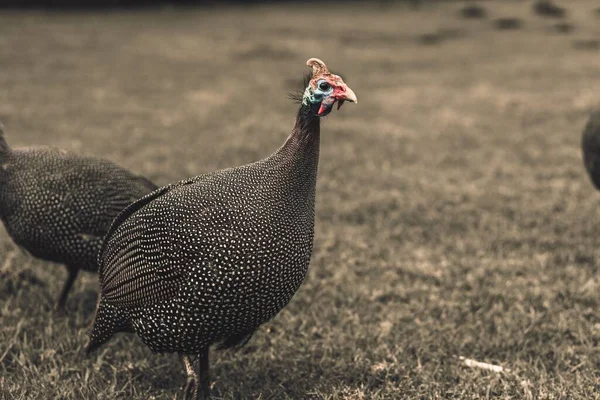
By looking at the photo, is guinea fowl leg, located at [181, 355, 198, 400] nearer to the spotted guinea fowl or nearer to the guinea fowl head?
the spotted guinea fowl

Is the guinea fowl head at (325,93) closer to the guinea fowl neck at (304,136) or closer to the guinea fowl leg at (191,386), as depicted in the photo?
the guinea fowl neck at (304,136)

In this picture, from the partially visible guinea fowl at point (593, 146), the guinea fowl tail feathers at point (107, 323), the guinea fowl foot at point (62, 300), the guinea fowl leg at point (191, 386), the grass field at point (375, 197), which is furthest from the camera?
the partially visible guinea fowl at point (593, 146)

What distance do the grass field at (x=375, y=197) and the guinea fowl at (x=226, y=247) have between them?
1.59 feet

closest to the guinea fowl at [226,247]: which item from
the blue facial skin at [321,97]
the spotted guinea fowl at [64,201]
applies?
the blue facial skin at [321,97]

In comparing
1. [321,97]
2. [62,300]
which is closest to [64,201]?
[62,300]

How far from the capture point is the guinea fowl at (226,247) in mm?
2594

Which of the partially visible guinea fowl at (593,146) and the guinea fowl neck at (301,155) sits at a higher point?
the guinea fowl neck at (301,155)

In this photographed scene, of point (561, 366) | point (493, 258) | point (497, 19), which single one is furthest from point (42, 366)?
point (497, 19)

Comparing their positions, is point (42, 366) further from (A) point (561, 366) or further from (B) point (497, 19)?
(B) point (497, 19)

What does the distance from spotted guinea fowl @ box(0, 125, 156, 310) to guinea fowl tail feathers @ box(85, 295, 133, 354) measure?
0.44 m

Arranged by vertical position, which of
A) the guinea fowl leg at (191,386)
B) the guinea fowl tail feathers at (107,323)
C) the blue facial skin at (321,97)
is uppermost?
the blue facial skin at (321,97)

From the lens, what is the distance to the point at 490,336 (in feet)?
11.8

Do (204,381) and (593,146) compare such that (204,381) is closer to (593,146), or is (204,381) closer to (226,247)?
(226,247)

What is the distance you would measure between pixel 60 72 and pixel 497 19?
9779 mm
